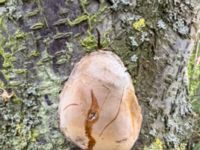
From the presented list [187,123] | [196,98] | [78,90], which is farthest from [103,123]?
[196,98]

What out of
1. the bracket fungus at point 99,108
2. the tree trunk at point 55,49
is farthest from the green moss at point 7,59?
the bracket fungus at point 99,108

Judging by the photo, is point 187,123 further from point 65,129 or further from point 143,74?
point 65,129

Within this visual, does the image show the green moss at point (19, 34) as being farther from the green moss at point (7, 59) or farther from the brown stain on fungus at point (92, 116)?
the brown stain on fungus at point (92, 116)

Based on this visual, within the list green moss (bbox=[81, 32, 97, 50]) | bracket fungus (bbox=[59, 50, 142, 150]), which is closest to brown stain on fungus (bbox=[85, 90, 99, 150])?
bracket fungus (bbox=[59, 50, 142, 150])

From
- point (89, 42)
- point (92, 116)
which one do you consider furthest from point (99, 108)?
point (89, 42)

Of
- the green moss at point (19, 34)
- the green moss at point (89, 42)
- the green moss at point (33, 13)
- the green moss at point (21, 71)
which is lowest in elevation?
the green moss at point (21, 71)

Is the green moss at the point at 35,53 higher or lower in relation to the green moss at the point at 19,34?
lower
